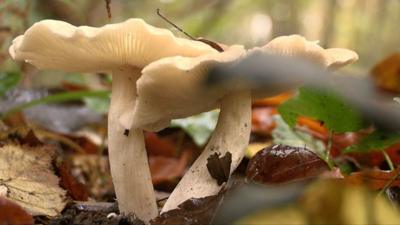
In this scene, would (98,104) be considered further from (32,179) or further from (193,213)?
(193,213)

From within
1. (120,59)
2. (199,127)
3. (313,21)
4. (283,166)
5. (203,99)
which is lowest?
(313,21)

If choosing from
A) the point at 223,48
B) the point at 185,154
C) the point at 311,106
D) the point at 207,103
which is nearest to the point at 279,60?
the point at 223,48

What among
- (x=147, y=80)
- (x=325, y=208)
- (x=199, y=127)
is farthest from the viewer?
(x=199, y=127)

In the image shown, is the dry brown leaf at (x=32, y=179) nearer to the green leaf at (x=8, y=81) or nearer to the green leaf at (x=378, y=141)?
the green leaf at (x=8, y=81)

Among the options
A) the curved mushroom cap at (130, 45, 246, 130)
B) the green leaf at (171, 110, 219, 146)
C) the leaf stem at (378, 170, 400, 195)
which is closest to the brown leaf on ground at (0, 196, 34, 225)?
the curved mushroom cap at (130, 45, 246, 130)

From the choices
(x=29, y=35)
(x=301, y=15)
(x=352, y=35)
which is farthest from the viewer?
(x=352, y=35)

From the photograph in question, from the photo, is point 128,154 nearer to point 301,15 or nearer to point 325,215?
point 325,215

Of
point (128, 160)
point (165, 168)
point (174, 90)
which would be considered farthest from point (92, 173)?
point (174, 90)
